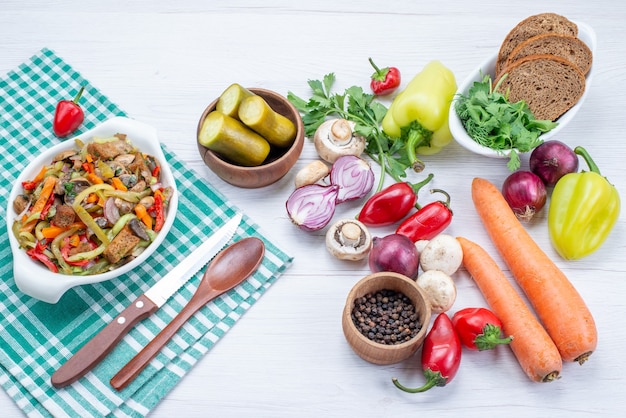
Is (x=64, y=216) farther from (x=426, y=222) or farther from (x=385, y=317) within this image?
(x=426, y=222)

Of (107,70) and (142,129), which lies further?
(107,70)

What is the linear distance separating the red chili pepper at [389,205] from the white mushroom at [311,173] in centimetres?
21

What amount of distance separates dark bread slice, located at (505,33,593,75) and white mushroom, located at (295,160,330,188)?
85 centimetres

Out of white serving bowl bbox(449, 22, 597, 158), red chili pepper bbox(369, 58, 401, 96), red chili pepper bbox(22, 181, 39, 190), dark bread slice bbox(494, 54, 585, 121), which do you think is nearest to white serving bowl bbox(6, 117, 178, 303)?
red chili pepper bbox(22, 181, 39, 190)

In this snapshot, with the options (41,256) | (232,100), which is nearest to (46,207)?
(41,256)

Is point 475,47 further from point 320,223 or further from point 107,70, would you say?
point 107,70

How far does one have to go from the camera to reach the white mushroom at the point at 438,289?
2.36 m

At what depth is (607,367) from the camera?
239 centimetres

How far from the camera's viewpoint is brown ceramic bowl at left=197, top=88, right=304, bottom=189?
8.55 ft

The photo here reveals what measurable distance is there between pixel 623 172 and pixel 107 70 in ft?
7.21

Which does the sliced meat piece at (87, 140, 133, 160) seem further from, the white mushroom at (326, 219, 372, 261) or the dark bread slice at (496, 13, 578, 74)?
the dark bread slice at (496, 13, 578, 74)

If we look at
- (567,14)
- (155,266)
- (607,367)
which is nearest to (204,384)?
(155,266)

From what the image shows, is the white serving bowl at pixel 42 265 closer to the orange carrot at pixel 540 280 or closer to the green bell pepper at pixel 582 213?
the orange carrot at pixel 540 280

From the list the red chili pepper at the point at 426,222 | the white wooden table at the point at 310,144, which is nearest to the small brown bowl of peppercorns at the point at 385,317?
the white wooden table at the point at 310,144
